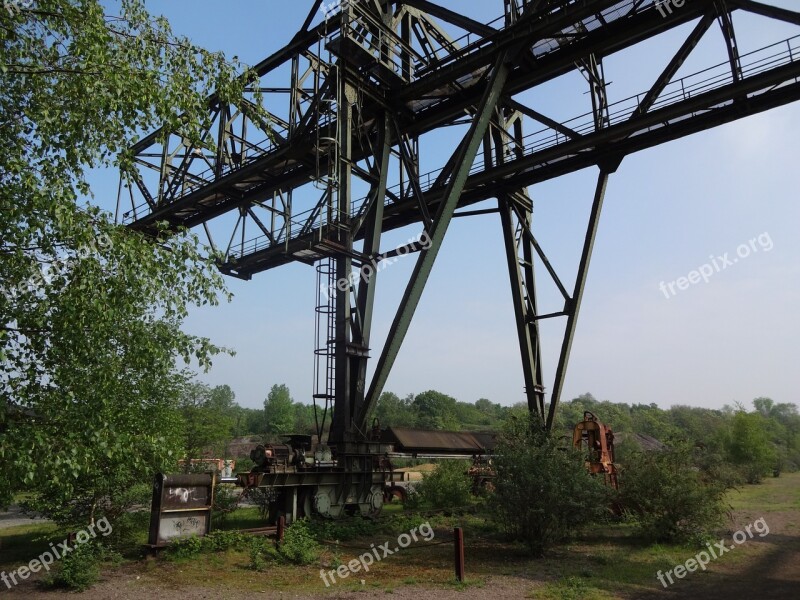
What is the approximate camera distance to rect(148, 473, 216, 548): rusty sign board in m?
10.5

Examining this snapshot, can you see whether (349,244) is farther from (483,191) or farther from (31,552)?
(31,552)

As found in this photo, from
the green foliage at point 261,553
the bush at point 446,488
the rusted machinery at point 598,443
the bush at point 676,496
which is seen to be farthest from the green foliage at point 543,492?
the bush at point 446,488

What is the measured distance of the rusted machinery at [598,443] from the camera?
1609 cm

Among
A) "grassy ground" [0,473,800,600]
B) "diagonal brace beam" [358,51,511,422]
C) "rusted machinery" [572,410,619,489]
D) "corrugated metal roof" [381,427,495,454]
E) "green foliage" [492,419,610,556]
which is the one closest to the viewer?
"grassy ground" [0,473,800,600]

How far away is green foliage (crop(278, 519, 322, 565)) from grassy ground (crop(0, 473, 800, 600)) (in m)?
0.20

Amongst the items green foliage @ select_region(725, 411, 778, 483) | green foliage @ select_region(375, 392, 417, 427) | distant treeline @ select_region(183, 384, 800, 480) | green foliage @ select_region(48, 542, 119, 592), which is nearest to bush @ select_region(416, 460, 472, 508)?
distant treeline @ select_region(183, 384, 800, 480)

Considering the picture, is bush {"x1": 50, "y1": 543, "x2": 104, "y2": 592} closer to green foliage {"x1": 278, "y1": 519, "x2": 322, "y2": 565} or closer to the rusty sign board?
the rusty sign board

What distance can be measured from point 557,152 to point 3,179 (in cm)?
1294

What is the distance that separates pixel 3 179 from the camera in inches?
235

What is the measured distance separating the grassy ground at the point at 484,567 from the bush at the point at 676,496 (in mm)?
451

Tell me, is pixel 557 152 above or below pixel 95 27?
above

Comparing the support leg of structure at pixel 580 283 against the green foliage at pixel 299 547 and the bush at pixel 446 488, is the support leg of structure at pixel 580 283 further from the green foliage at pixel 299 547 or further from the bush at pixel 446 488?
the green foliage at pixel 299 547

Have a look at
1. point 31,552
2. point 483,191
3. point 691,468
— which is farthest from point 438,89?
point 31,552

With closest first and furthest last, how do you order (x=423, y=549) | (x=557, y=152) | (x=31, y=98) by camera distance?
→ (x=31, y=98) < (x=423, y=549) < (x=557, y=152)
